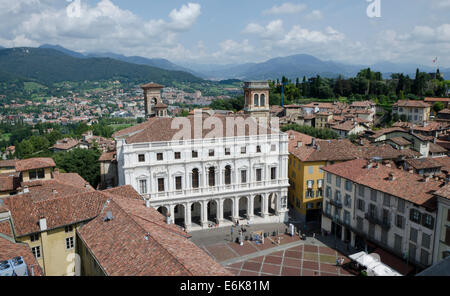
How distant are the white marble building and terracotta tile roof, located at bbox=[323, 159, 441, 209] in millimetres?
9024

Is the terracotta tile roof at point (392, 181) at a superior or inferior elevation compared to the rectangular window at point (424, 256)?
superior

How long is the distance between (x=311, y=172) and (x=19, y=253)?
126ft

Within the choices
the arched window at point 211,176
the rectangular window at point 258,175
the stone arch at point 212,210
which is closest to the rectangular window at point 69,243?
the arched window at point 211,176

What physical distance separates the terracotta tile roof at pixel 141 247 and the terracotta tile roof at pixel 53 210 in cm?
137

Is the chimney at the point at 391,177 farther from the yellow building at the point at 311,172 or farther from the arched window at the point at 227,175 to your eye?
the arched window at the point at 227,175

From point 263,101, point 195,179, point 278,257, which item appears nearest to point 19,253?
point 278,257

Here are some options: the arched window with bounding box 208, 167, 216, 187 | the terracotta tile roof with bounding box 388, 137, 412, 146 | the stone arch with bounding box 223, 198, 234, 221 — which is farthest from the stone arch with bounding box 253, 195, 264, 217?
the terracotta tile roof with bounding box 388, 137, 412, 146

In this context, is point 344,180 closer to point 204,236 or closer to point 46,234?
point 204,236

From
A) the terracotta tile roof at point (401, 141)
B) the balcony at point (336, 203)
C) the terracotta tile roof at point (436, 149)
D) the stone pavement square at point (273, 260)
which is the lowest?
the stone pavement square at point (273, 260)

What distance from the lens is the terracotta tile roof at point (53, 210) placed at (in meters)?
25.9

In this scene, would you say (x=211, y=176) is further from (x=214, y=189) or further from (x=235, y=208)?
(x=235, y=208)

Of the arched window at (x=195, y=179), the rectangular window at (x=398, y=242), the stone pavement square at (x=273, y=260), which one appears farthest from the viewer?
the arched window at (x=195, y=179)
